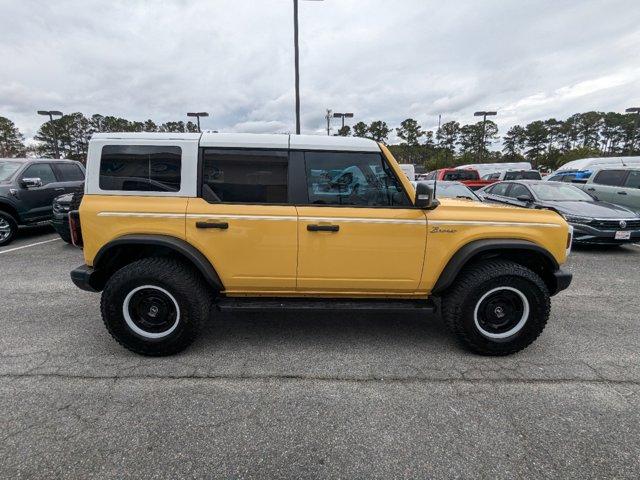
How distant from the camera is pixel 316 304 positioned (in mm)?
3035

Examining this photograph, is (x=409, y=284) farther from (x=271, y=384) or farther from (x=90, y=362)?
(x=90, y=362)

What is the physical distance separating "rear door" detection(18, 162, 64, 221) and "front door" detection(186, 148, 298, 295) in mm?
6973

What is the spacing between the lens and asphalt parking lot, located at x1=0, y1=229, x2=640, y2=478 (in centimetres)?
192

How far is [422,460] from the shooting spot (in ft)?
6.35

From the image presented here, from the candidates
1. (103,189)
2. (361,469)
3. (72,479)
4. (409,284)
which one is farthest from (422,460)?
(103,189)

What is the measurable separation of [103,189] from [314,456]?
100 inches

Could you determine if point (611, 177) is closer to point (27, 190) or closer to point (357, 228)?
point (357, 228)

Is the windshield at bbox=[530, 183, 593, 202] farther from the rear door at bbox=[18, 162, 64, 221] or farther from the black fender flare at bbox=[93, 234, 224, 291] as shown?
the rear door at bbox=[18, 162, 64, 221]

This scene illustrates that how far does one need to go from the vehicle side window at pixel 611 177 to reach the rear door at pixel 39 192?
14.1 m

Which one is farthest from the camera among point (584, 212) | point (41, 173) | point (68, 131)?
point (68, 131)

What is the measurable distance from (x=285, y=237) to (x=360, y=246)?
623 mm

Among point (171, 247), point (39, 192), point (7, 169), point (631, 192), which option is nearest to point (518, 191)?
point (631, 192)

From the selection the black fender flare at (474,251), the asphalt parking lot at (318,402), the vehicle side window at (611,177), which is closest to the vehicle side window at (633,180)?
the vehicle side window at (611,177)

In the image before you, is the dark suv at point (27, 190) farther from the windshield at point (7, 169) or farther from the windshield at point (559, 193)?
the windshield at point (559, 193)
